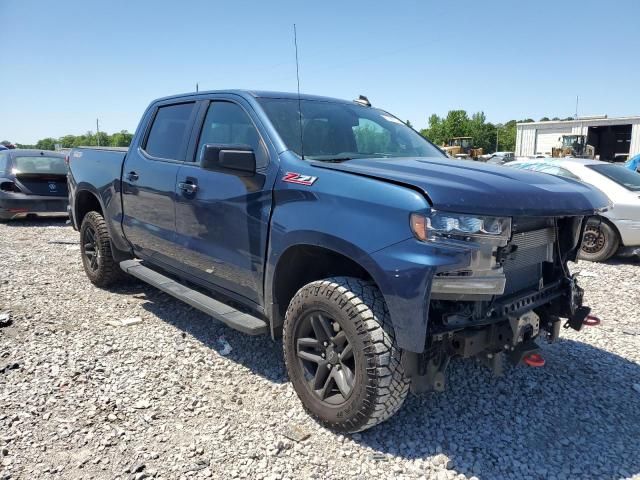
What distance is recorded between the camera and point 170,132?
14.4ft

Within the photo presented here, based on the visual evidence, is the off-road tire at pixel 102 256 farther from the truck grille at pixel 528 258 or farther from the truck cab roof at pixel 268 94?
the truck grille at pixel 528 258

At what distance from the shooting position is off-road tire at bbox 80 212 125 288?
5310 millimetres

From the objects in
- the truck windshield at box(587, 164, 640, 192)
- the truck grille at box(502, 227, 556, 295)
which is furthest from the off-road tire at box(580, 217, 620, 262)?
the truck grille at box(502, 227, 556, 295)

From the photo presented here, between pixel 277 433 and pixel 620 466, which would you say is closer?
pixel 620 466

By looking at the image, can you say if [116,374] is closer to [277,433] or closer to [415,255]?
[277,433]

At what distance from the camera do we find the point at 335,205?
2746mm

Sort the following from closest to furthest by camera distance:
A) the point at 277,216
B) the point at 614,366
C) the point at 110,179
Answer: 1. the point at 277,216
2. the point at 614,366
3. the point at 110,179

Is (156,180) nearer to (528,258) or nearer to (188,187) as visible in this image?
(188,187)

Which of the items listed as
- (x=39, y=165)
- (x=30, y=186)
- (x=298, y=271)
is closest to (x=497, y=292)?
(x=298, y=271)

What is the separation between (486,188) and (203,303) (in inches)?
86.9

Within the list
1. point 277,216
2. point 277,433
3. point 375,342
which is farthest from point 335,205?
point 277,433

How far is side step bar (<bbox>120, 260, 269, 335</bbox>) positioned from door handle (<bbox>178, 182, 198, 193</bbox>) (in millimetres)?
812

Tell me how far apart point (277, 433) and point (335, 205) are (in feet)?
4.47

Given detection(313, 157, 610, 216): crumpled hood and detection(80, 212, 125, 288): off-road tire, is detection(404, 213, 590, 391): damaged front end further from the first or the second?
detection(80, 212, 125, 288): off-road tire
